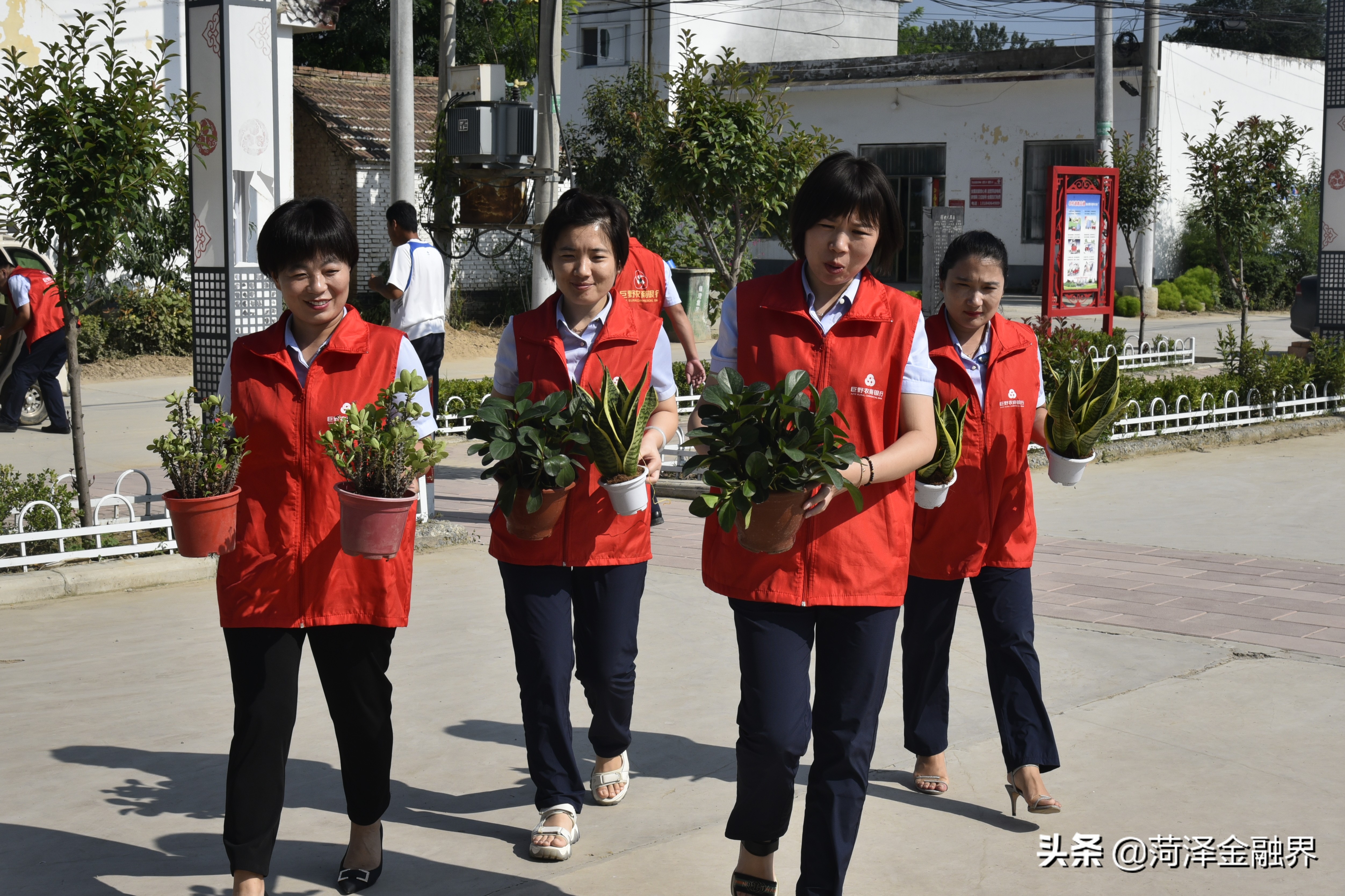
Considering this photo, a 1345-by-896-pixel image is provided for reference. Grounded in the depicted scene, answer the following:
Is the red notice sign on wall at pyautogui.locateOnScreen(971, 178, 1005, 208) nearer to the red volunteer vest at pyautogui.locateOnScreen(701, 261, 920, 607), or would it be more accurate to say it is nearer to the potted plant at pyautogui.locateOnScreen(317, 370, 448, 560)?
the red volunteer vest at pyautogui.locateOnScreen(701, 261, 920, 607)

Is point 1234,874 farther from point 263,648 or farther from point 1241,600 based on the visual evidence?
point 1241,600

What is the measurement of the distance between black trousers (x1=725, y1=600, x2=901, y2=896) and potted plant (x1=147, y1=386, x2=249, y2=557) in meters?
1.29

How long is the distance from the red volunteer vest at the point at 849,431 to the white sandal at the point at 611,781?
116 cm

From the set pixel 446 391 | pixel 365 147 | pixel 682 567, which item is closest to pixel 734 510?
pixel 682 567

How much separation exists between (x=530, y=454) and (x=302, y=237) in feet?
2.73

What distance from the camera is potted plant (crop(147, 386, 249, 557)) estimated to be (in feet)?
11.2

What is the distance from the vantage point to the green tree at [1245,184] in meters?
17.1

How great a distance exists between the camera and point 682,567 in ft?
26.1

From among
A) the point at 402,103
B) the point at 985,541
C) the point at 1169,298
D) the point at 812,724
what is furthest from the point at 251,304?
the point at 1169,298

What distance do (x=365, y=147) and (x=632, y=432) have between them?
69.0 feet

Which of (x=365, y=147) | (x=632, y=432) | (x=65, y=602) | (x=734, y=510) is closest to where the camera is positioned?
(x=734, y=510)

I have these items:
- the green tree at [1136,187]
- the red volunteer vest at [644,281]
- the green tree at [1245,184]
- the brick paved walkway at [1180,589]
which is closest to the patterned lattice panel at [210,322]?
the brick paved walkway at [1180,589]

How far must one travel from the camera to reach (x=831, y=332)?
3.49m

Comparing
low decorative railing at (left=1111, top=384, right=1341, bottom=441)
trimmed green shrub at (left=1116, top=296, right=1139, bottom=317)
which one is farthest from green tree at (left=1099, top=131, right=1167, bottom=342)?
trimmed green shrub at (left=1116, top=296, right=1139, bottom=317)
